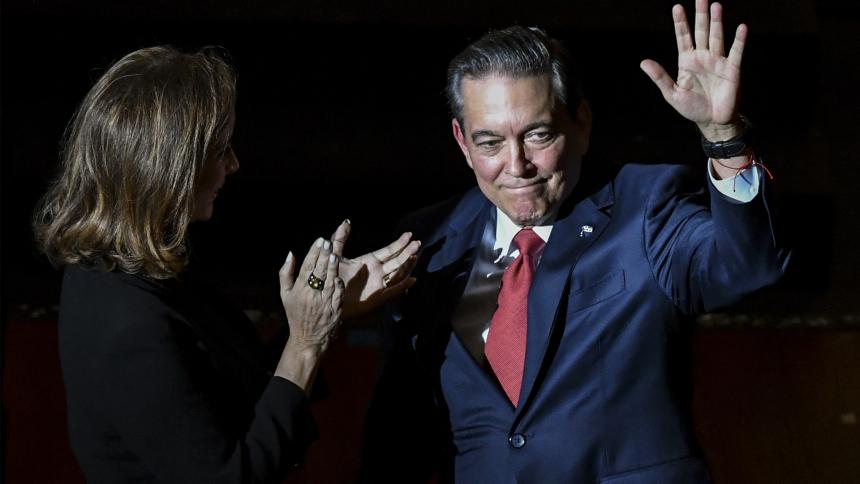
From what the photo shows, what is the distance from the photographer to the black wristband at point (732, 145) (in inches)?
63.2

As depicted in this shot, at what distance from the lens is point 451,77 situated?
1.93m

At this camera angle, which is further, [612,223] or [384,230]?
[384,230]

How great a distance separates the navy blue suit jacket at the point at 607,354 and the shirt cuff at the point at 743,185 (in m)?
0.08

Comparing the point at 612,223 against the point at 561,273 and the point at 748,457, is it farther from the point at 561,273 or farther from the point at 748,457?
the point at 748,457

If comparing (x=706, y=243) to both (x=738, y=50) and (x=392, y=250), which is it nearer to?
(x=738, y=50)

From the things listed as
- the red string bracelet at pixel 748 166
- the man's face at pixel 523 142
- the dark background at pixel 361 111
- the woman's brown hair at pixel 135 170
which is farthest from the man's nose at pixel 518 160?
the dark background at pixel 361 111

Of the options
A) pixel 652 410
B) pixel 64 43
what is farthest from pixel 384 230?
pixel 652 410

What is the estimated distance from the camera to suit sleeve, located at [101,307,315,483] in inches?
61.9

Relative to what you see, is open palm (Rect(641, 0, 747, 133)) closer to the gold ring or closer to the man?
the man

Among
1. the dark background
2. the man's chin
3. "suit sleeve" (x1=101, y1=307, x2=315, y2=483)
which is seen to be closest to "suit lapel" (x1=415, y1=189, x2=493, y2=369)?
the man's chin

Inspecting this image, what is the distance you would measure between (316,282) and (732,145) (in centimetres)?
62

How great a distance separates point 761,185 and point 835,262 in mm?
3014

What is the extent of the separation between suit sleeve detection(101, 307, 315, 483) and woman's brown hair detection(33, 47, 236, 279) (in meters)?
0.11

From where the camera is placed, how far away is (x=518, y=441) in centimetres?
179
